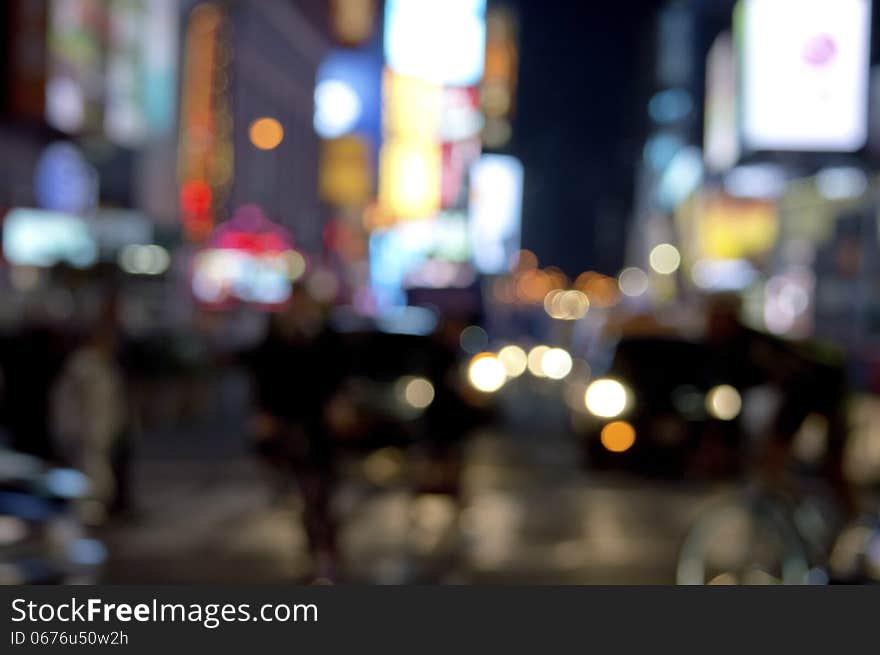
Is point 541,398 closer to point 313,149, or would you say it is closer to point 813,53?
point 813,53

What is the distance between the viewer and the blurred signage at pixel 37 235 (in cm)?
4084

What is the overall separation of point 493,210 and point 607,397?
7534cm

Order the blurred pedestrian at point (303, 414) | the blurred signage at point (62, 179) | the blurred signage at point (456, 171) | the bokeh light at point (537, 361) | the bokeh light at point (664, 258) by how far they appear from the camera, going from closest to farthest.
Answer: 1. the blurred pedestrian at point (303, 414)
2. the bokeh light at point (537, 361)
3. the blurred signage at point (62, 179)
4. the bokeh light at point (664, 258)
5. the blurred signage at point (456, 171)

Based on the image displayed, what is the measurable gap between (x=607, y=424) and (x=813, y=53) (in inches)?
469

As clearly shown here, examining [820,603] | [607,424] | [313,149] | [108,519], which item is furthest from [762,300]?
[313,149]

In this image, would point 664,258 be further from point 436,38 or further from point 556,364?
point 556,364

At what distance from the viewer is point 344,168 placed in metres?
74.9

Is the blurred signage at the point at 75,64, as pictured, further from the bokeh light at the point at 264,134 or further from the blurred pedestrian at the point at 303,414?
the blurred pedestrian at the point at 303,414

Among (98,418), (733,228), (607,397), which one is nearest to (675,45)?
(733,228)

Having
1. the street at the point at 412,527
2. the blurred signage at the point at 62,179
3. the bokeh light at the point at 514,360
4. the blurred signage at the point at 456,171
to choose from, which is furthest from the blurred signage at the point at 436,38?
the street at the point at 412,527

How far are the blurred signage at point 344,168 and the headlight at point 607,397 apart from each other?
187 feet

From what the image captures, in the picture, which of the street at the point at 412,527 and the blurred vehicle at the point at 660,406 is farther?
the blurred vehicle at the point at 660,406

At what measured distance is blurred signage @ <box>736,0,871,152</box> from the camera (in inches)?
1029

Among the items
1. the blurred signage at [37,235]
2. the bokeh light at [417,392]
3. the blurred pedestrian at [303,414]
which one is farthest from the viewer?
the blurred signage at [37,235]
